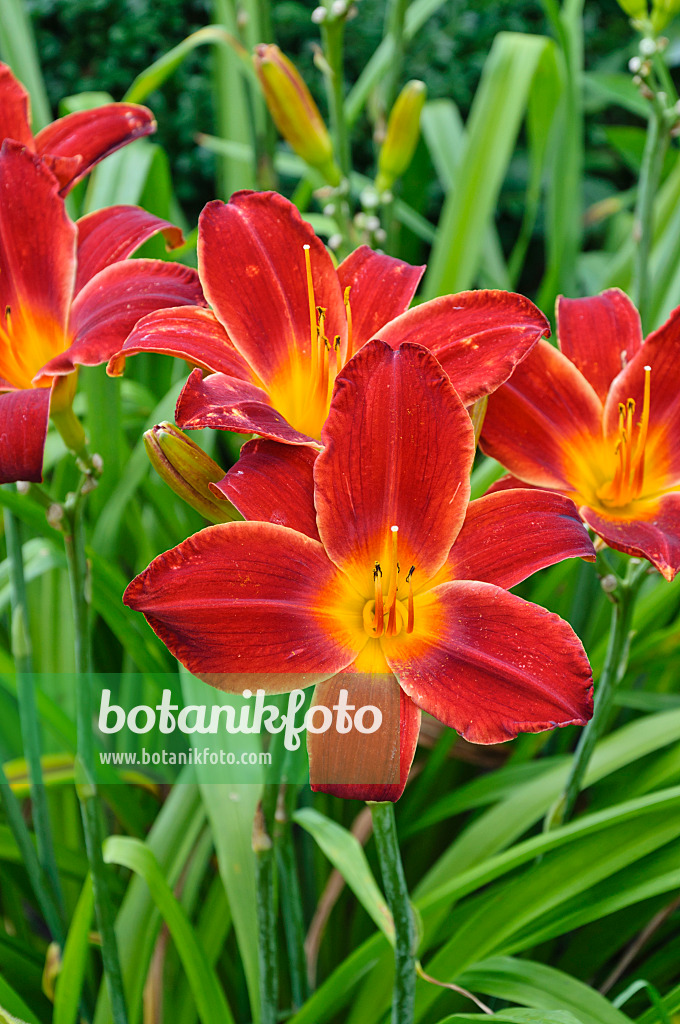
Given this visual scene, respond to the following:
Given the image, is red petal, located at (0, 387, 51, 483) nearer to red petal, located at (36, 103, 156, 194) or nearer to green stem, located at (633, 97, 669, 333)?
red petal, located at (36, 103, 156, 194)

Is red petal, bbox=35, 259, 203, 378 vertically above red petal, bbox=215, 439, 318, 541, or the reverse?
red petal, bbox=35, 259, 203, 378

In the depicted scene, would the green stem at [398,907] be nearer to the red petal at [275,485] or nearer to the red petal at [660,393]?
the red petal at [275,485]

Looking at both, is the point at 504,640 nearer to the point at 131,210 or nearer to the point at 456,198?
the point at 131,210

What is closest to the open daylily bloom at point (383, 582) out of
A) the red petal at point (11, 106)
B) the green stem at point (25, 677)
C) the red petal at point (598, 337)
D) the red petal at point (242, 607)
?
the red petal at point (242, 607)

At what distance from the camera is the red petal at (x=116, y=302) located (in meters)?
0.61

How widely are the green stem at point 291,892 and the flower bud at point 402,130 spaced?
0.85m

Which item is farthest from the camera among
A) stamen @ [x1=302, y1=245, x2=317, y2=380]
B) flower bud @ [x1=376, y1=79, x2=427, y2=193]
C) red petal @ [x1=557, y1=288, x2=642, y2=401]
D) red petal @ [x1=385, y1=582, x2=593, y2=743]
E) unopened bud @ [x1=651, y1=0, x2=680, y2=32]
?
flower bud @ [x1=376, y1=79, x2=427, y2=193]

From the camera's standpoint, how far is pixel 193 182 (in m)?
2.88

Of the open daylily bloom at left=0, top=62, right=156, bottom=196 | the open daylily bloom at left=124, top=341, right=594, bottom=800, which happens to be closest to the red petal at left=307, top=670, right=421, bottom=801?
the open daylily bloom at left=124, top=341, right=594, bottom=800

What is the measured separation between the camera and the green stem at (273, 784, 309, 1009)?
772mm

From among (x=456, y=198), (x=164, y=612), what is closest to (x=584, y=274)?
(x=456, y=198)

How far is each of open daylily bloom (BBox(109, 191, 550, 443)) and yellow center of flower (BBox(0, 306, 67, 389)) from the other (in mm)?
165

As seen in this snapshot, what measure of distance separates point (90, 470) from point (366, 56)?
2.54 meters

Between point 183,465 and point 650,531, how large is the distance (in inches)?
13.3
